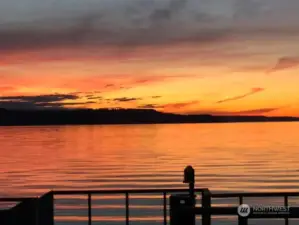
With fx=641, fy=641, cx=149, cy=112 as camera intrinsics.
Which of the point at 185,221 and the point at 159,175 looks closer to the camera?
the point at 185,221

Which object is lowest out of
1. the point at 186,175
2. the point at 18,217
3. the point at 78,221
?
the point at 78,221

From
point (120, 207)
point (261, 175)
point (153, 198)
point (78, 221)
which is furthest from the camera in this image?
point (261, 175)

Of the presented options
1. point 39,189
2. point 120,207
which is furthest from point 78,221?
point 39,189

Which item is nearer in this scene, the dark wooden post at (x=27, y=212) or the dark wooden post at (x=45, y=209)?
the dark wooden post at (x=27, y=212)

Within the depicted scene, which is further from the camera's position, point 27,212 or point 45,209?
point 45,209

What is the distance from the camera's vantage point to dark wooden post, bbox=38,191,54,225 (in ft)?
29.5

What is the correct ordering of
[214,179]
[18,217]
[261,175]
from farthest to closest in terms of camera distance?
1. [261,175]
2. [214,179]
3. [18,217]

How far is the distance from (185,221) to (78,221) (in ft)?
74.3

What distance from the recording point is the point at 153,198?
3309 cm

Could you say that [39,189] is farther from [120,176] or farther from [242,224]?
[242,224]

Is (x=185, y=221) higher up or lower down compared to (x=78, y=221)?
higher up

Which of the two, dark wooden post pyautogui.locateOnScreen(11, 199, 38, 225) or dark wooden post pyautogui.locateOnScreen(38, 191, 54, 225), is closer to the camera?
dark wooden post pyautogui.locateOnScreen(11, 199, 38, 225)

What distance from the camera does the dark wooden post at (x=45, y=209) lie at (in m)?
8.98

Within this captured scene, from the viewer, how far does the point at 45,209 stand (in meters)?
9.34
